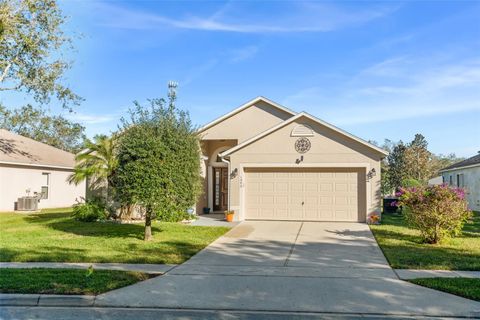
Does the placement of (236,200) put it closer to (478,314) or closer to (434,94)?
(434,94)

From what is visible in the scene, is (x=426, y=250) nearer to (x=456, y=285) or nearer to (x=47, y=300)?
(x=456, y=285)

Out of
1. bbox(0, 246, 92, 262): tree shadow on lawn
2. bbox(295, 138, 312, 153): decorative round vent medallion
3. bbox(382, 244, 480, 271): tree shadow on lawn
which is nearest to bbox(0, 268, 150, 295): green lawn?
bbox(0, 246, 92, 262): tree shadow on lawn

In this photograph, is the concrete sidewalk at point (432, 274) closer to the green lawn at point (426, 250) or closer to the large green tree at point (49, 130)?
the green lawn at point (426, 250)

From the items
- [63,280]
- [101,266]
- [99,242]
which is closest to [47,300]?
[63,280]

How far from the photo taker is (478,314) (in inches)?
221

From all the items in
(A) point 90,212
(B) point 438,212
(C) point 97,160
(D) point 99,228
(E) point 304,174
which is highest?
(C) point 97,160

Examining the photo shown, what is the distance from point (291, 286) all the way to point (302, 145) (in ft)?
35.0

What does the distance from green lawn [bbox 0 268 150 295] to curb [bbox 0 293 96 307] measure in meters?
0.17

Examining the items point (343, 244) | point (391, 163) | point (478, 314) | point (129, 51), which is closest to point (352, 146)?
point (343, 244)

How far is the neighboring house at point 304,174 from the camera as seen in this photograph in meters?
16.7

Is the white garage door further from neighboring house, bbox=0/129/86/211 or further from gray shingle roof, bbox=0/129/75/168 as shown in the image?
gray shingle roof, bbox=0/129/75/168

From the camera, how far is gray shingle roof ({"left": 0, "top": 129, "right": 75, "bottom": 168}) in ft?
77.5

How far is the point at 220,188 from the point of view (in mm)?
21688

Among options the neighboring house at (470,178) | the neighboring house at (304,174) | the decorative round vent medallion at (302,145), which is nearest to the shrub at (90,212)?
Answer: the neighboring house at (304,174)
